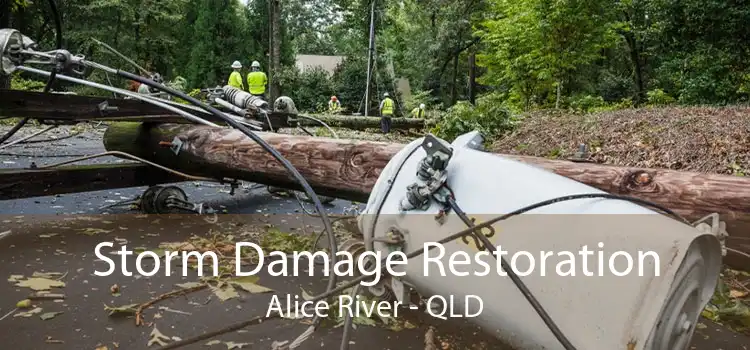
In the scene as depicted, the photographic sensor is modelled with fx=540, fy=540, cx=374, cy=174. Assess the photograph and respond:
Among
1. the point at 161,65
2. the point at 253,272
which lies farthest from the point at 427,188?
the point at 161,65

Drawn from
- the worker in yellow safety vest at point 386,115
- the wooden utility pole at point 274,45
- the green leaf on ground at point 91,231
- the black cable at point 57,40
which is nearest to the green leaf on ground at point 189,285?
the green leaf on ground at point 91,231

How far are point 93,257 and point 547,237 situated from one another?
9.43 ft

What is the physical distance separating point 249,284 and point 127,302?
25.0 inches

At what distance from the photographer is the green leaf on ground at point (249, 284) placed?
9.76 feet

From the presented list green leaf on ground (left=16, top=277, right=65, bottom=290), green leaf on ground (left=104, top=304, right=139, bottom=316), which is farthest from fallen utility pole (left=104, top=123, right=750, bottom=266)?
green leaf on ground (left=16, top=277, right=65, bottom=290)

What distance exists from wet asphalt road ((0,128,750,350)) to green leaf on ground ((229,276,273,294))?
57 mm

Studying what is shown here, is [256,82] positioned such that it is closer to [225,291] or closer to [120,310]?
[225,291]

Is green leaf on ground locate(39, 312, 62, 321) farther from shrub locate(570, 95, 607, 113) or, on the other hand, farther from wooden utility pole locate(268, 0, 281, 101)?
wooden utility pole locate(268, 0, 281, 101)

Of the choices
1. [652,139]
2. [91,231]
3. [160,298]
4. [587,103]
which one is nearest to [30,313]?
[160,298]

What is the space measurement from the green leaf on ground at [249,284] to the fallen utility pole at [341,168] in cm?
82

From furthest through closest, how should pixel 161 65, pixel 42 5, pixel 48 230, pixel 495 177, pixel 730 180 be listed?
1. pixel 161 65
2. pixel 42 5
3. pixel 48 230
4. pixel 730 180
5. pixel 495 177

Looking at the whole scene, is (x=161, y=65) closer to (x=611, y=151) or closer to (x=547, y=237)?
(x=611, y=151)

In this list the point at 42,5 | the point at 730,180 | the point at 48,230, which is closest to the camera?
the point at 730,180

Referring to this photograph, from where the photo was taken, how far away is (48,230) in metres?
3.91
